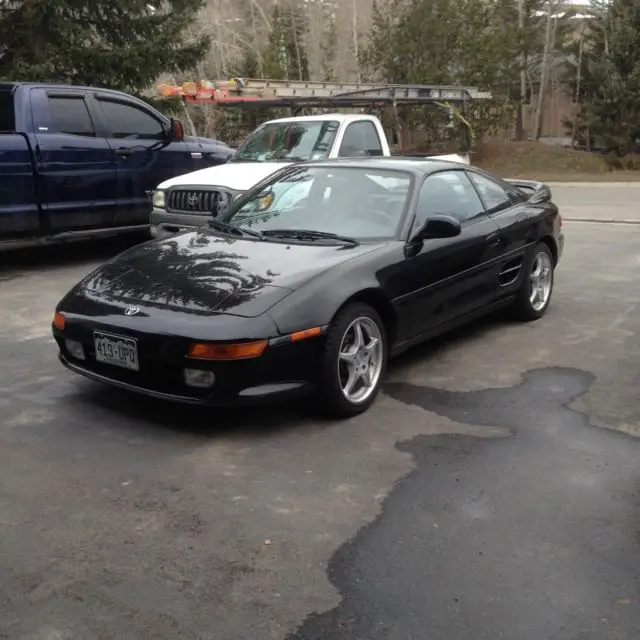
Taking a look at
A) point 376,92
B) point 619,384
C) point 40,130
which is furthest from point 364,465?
point 376,92

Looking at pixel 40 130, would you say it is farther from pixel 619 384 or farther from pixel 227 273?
pixel 619 384

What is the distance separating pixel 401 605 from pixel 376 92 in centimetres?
1117

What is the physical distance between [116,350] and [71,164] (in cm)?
495

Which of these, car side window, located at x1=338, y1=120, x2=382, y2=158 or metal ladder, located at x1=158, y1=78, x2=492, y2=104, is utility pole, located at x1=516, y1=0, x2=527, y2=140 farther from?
car side window, located at x1=338, y1=120, x2=382, y2=158

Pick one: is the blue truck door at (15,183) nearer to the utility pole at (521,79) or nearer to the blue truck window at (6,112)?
the blue truck window at (6,112)

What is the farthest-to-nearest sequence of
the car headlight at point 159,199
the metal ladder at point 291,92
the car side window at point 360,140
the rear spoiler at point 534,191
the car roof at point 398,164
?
the metal ladder at point 291,92, the car side window at point 360,140, the car headlight at point 159,199, the rear spoiler at point 534,191, the car roof at point 398,164

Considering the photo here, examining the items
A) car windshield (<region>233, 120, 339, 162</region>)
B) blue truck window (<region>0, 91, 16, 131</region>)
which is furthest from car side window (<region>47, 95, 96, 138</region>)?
car windshield (<region>233, 120, 339, 162</region>)

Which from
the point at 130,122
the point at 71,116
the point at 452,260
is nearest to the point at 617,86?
the point at 130,122

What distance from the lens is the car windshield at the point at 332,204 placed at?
5.30 meters

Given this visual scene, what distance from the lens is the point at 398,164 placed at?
19.1ft

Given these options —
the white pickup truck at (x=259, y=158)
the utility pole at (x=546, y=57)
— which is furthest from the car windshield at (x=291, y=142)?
the utility pole at (x=546, y=57)

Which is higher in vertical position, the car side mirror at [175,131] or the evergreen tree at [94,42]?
the evergreen tree at [94,42]

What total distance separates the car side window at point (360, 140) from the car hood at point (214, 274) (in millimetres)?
4919

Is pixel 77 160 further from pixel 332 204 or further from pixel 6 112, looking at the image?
pixel 332 204
